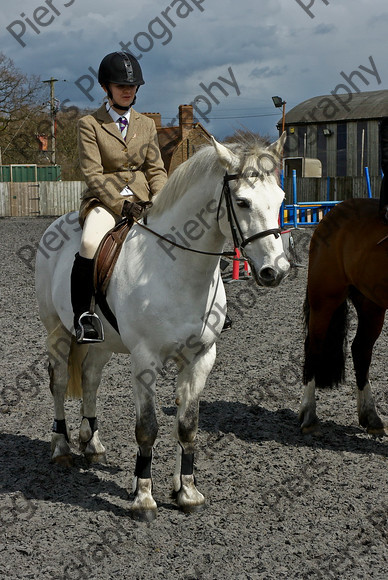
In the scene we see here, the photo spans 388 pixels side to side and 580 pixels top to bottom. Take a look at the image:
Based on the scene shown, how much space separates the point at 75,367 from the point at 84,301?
2.60ft

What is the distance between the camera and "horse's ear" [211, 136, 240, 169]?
304cm

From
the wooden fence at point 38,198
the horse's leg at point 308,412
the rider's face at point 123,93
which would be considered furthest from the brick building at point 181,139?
the rider's face at point 123,93

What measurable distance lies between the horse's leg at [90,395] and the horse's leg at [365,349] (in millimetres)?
2004

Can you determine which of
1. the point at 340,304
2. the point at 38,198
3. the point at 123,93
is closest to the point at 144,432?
the point at 123,93

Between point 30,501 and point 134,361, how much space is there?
1072 millimetres

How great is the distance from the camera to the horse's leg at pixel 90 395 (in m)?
4.34

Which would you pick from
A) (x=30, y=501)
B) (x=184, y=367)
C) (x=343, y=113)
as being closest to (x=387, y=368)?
(x=184, y=367)

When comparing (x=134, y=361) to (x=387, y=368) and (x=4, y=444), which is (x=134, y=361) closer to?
(x=4, y=444)

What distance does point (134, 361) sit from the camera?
11.5ft

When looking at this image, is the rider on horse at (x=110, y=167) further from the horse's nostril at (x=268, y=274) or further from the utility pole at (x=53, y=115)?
the utility pole at (x=53, y=115)

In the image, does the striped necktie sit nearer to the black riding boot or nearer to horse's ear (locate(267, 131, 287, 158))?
the black riding boot

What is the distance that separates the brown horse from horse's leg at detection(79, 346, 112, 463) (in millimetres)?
1590

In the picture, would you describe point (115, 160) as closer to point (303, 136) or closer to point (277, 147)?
point (277, 147)

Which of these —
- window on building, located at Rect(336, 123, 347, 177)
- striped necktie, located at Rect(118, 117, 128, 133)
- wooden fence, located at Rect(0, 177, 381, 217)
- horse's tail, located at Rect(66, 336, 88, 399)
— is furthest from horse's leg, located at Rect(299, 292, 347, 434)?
window on building, located at Rect(336, 123, 347, 177)
